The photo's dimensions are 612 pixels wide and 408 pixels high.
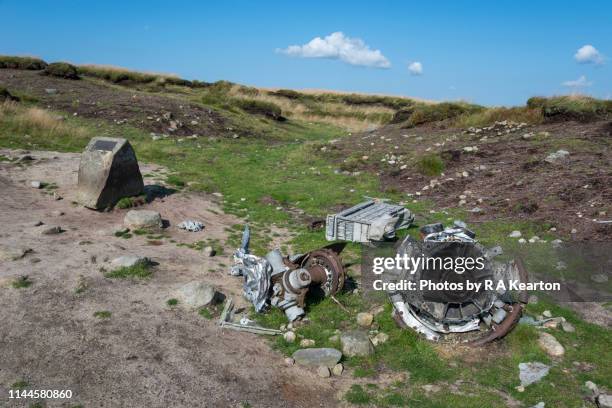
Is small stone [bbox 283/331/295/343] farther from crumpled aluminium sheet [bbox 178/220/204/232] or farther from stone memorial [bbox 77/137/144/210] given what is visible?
stone memorial [bbox 77/137/144/210]

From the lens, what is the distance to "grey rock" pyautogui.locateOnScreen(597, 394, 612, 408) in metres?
5.53

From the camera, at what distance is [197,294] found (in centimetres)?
786

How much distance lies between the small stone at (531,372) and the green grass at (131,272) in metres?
5.98

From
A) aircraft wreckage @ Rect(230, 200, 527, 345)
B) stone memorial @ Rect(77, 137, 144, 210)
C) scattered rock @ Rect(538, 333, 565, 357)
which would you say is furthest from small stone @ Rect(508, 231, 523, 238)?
stone memorial @ Rect(77, 137, 144, 210)

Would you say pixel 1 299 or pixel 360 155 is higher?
pixel 360 155

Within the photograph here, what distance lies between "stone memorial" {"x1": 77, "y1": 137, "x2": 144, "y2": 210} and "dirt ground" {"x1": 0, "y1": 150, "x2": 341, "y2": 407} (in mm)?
1880

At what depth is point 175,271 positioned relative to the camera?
29.7 feet

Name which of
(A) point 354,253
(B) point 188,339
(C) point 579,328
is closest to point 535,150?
(A) point 354,253

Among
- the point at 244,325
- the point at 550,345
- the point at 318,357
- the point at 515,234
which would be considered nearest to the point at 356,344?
the point at 318,357

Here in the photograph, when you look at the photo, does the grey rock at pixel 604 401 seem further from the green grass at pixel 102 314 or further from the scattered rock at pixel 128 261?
the scattered rock at pixel 128 261

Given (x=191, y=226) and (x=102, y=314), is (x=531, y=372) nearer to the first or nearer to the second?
(x=102, y=314)

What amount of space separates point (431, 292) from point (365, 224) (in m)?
3.56

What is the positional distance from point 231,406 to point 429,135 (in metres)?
18.2

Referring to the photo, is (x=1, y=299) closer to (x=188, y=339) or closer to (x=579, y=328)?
(x=188, y=339)
